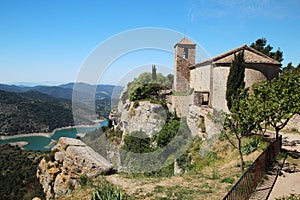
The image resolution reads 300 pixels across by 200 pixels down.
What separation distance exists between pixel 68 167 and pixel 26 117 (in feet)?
333

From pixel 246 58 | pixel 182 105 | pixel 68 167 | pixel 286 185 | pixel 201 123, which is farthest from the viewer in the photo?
pixel 182 105

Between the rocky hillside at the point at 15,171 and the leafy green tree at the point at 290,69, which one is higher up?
the leafy green tree at the point at 290,69

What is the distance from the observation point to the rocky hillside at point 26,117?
293 ft

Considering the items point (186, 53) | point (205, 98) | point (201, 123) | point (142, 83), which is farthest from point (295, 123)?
point (142, 83)

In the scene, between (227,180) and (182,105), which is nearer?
(227,180)

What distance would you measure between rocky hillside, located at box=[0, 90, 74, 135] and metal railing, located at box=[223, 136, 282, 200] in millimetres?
98417

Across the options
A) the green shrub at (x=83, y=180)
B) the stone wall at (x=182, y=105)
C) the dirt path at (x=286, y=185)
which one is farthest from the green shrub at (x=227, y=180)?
the stone wall at (x=182, y=105)

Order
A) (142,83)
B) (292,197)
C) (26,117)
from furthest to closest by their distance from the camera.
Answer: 1. (26,117)
2. (142,83)
3. (292,197)

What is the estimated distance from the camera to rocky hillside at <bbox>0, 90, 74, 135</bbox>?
8931cm

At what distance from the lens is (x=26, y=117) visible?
95625mm

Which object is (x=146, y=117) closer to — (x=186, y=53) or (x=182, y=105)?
(x=182, y=105)

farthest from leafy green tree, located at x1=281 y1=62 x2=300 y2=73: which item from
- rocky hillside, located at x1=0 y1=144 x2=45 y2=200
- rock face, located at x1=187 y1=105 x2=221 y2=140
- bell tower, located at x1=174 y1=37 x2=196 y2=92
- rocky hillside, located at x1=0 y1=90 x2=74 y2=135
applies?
rocky hillside, located at x1=0 y1=90 x2=74 y2=135

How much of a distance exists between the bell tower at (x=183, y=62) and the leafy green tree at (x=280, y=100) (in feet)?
57.9

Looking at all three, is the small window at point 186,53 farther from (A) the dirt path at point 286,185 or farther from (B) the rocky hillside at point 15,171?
(B) the rocky hillside at point 15,171
